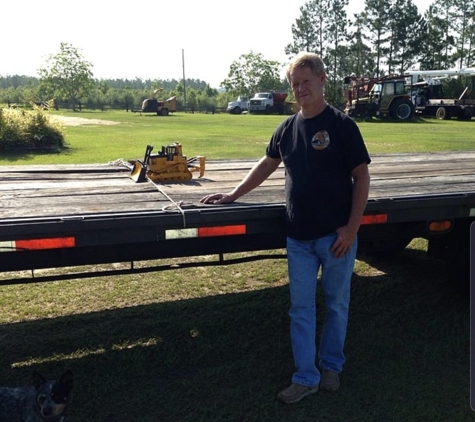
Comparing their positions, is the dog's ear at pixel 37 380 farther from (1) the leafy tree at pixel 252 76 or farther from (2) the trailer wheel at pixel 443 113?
(1) the leafy tree at pixel 252 76

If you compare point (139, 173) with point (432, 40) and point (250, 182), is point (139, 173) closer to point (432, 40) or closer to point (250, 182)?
point (250, 182)

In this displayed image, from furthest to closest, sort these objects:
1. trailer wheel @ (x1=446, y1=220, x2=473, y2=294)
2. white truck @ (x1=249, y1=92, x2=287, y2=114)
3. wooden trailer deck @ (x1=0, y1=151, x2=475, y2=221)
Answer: white truck @ (x1=249, y1=92, x2=287, y2=114)
trailer wheel @ (x1=446, y1=220, x2=473, y2=294)
wooden trailer deck @ (x1=0, y1=151, x2=475, y2=221)

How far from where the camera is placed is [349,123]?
123 inches

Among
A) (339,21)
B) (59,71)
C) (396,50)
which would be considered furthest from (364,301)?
(59,71)

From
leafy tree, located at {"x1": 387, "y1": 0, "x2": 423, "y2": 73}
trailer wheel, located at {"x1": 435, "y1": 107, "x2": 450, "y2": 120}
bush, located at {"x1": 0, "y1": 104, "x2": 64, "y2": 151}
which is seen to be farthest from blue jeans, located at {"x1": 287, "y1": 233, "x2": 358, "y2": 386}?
leafy tree, located at {"x1": 387, "y1": 0, "x2": 423, "y2": 73}

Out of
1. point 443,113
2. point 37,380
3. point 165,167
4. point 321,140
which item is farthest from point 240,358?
point 443,113

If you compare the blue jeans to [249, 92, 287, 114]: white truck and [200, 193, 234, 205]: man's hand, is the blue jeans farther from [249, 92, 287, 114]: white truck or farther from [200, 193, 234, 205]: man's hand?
[249, 92, 287, 114]: white truck

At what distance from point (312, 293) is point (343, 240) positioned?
41 centimetres

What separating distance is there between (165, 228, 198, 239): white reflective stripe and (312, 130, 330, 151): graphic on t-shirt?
86 cm

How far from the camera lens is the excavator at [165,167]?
4.44 m

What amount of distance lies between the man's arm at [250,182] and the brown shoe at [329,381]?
1258mm

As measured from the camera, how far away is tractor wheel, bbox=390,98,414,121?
32281 millimetres

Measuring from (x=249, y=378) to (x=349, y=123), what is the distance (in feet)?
5.83

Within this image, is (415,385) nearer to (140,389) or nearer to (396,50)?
(140,389)
